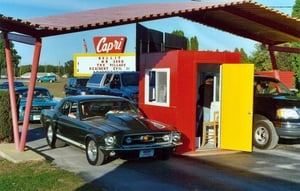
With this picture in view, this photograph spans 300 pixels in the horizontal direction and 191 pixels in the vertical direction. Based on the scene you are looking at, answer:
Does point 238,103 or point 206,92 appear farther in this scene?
point 206,92

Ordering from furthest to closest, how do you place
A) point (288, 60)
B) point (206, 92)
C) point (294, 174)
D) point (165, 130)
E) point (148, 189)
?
point (288, 60) < point (206, 92) < point (165, 130) < point (294, 174) < point (148, 189)

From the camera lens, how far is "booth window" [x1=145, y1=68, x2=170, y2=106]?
12655mm

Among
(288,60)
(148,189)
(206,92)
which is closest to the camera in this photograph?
(148,189)

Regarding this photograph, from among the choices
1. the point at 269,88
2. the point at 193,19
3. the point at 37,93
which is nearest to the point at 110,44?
the point at 37,93

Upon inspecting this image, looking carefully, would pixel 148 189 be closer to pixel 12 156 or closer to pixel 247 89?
pixel 12 156

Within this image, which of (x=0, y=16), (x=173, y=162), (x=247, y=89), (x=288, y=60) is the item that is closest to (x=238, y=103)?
(x=247, y=89)

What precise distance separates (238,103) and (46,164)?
530 cm

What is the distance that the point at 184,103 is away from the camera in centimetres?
1233

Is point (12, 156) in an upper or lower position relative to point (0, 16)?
lower

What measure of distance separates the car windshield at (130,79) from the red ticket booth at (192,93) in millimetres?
7230

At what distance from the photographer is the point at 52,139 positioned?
12750mm

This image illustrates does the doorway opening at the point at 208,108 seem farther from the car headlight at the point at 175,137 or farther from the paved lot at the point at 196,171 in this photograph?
the car headlight at the point at 175,137

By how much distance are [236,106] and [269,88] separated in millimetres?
1880

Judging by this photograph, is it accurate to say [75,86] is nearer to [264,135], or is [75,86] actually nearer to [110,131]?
[264,135]
